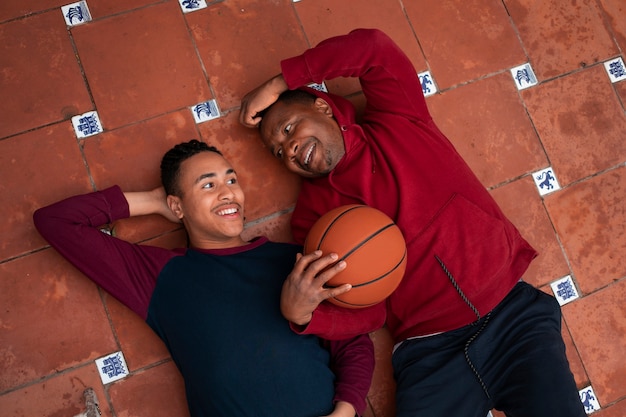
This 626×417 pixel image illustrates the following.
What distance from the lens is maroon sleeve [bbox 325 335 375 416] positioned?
2.22 m

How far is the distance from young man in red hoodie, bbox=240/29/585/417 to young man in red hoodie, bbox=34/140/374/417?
26cm

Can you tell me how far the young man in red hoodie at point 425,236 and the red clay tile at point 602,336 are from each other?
1.75 ft

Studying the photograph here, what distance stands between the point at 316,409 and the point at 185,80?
161cm

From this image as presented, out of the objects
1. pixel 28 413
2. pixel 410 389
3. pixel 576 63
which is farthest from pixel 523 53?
pixel 28 413

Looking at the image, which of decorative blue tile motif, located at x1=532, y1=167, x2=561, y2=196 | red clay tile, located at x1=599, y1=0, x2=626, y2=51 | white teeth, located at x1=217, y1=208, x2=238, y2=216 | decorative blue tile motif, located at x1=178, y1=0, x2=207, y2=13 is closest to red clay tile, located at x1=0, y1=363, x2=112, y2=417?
white teeth, located at x1=217, y1=208, x2=238, y2=216

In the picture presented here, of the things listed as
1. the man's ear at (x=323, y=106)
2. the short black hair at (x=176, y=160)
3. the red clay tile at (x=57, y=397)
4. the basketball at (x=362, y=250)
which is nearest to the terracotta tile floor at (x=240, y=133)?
the red clay tile at (x=57, y=397)

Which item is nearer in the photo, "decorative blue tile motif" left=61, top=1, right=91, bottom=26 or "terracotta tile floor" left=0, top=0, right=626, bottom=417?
"terracotta tile floor" left=0, top=0, right=626, bottom=417

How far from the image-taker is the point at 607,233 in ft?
9.82

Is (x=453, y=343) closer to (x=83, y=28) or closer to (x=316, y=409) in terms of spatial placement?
(x=316, y=409)

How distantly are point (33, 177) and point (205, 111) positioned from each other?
81 centimetres

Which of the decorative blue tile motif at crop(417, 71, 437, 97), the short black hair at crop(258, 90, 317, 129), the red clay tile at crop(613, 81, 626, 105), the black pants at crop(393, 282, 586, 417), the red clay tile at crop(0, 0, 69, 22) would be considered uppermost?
the red clay tile at crop(0, 0, 69, 22)

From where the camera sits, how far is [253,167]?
9.00ft

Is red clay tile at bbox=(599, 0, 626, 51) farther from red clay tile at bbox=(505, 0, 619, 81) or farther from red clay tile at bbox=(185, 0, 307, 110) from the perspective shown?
red clay tile at bbox=(185, 0, 307, 110)

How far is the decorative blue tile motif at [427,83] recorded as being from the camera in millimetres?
2984
